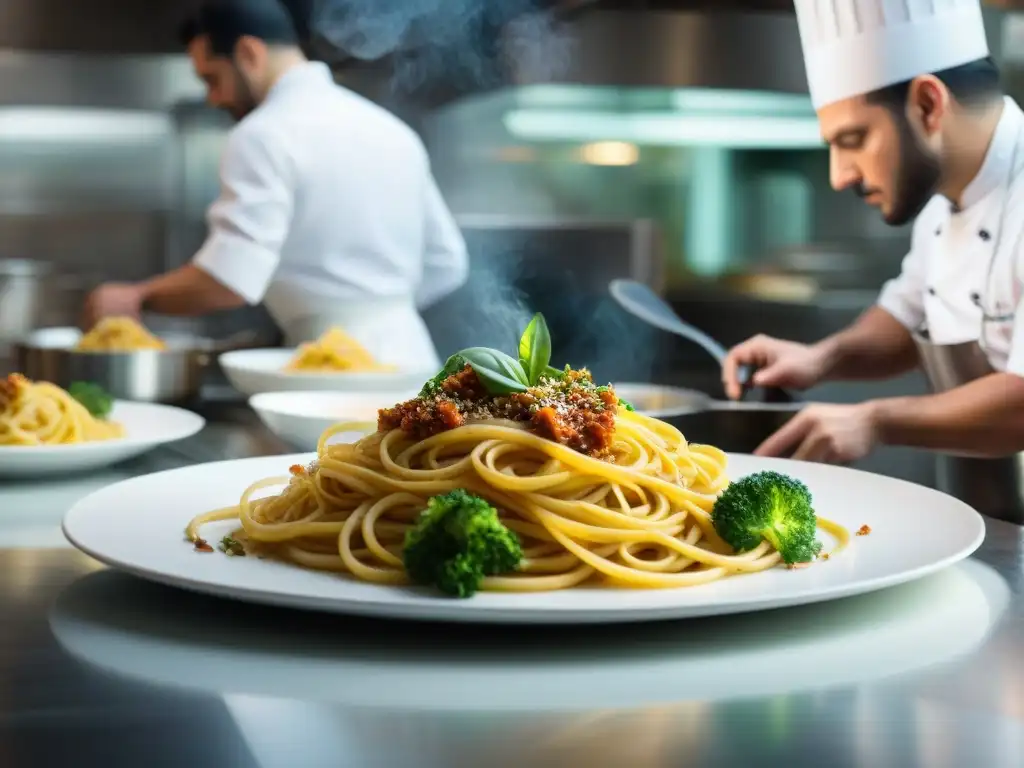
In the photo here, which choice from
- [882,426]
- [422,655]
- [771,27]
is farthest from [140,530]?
[771,27]

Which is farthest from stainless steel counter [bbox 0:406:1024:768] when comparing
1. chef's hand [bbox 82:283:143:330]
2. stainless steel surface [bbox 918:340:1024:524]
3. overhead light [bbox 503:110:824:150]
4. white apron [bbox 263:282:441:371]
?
overhead light [bbox 503:110:824:150]

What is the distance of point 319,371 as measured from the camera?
Answer: 86.9 inches

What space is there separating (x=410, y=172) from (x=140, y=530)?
2619mm

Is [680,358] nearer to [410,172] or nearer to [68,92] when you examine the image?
[410,172]

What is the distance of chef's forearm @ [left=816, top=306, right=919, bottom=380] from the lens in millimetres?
2645

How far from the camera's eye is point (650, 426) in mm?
1256

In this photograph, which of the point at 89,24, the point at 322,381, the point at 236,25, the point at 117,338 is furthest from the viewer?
the point at 89,24

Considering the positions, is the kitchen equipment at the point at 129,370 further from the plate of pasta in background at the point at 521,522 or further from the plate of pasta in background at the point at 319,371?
the plate of pasta in background at the point at 521,522

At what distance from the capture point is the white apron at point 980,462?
2305 millimetres

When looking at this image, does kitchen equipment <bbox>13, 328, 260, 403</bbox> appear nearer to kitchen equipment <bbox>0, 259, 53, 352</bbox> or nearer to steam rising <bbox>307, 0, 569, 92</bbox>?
kitchen equipment <bbox>0, 259, 53, 352</bbox>

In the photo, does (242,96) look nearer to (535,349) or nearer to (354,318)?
(354,318)

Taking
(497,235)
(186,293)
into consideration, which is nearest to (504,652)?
(186,293)

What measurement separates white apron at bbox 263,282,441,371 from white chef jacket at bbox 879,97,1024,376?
132 cm

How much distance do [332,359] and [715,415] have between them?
787 mm
